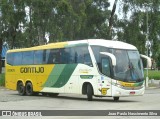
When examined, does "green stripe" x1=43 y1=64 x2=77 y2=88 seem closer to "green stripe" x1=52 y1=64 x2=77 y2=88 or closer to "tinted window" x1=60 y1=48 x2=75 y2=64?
"green stripe" x1=52 y1=64 x2=77 y2=88

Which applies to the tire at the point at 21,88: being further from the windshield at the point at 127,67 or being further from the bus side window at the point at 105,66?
the windshield at the point at 127,67

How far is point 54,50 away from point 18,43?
75.8ft

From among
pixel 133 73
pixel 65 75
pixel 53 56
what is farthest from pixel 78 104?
pixel 53 56

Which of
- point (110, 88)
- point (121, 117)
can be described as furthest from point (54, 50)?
point (121, 117)

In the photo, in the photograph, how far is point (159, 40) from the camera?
Result: 54156 mm

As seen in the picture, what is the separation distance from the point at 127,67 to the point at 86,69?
7.95 feet

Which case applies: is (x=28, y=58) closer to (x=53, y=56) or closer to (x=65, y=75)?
(x=53, y=56)

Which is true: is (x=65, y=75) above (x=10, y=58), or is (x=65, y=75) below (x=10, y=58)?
below

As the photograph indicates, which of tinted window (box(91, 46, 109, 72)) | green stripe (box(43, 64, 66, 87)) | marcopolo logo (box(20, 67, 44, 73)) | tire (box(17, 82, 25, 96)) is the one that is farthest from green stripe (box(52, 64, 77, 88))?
tire (box(17, 82, 25, 96))

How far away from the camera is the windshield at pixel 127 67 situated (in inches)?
967

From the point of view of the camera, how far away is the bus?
24.6m

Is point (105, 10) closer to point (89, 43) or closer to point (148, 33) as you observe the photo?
point (148, 33)

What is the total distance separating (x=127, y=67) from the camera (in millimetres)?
24797

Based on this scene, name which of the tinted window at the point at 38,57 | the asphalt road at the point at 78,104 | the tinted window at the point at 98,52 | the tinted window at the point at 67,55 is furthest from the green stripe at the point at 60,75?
the asphalt road at the point at 78,104
